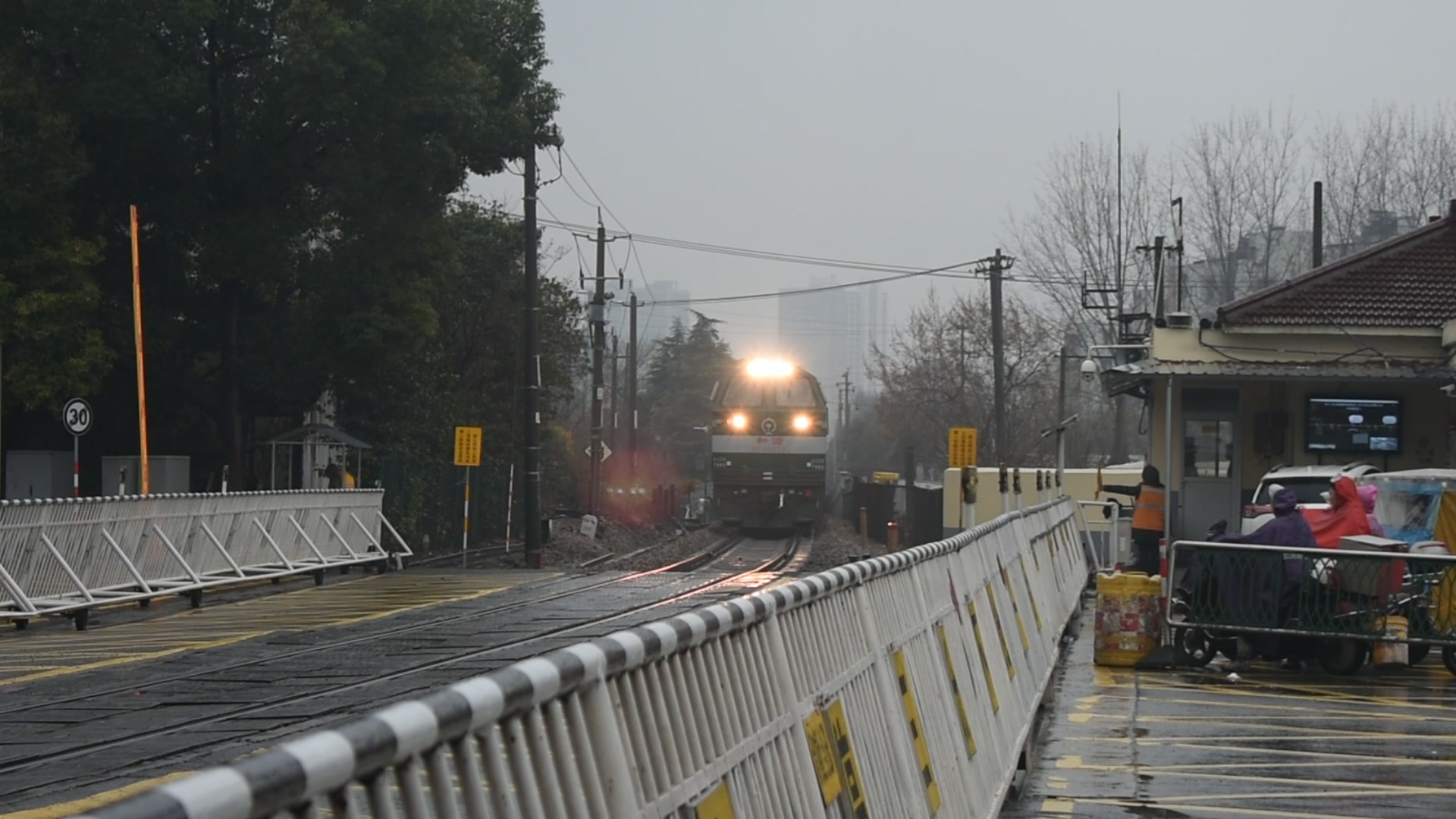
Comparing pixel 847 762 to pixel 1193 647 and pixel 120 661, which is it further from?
pixel 120 661

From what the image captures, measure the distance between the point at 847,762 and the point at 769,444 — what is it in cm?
3933

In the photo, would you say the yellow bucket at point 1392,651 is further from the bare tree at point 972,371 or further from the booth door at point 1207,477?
the bare tree at point 972,371

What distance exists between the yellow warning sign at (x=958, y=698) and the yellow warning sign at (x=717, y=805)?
3253mm

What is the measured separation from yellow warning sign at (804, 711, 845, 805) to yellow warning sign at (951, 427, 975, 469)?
24197 mm

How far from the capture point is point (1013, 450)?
6556 cm

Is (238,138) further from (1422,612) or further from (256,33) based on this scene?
(1422,612)

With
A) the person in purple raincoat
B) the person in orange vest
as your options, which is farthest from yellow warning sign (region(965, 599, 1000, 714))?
the person in orange vest

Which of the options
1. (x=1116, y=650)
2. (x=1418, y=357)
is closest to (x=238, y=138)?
(x=1418, y=357)

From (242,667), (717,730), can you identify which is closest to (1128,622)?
(242,667)

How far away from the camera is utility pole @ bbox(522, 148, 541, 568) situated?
32.6 meters

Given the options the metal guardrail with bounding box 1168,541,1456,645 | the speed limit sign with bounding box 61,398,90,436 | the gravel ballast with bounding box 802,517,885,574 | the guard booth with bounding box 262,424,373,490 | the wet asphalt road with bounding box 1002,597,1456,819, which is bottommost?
the gravel ballast with bounding box 802,517,885,574

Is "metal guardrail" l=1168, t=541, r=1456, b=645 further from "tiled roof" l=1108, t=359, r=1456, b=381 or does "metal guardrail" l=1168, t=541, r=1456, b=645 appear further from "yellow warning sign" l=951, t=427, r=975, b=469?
"yellow warning sign" l=951, t=427, r=975, b=469

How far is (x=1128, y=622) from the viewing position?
1386 cm

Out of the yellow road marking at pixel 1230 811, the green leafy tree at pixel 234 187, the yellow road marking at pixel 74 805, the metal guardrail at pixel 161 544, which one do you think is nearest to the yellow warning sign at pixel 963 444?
the metal guardrail at pixel 161 544
